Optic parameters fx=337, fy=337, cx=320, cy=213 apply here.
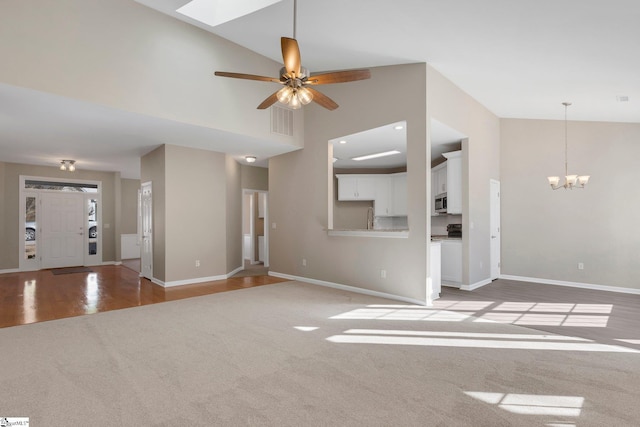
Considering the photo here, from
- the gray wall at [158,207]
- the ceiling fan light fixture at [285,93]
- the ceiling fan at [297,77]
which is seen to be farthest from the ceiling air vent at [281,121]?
the ceiling fan light fixture at [285,93]

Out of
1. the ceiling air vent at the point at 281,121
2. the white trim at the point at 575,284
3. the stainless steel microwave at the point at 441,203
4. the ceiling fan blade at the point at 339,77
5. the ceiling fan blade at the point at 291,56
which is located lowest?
the white trim at the point at 575,284

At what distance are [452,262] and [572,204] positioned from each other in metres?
2.56

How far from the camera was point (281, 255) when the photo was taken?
7.18 meters

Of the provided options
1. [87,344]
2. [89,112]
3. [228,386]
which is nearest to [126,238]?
[89,112]

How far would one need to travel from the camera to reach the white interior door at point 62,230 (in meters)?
8.66

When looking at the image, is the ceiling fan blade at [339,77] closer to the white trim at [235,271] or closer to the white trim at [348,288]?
the white trim at [348,288]

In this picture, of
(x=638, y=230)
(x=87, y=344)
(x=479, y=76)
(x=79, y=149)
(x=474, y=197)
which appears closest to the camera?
(x=87, y=344)

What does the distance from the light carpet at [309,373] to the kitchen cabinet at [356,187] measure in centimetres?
520

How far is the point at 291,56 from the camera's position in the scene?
300 cm

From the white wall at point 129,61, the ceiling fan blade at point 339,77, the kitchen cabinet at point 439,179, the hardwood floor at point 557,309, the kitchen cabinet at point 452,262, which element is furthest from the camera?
the kitchen cabinet at point 439,179

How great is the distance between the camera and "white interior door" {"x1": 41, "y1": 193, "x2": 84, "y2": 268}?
8664 mm

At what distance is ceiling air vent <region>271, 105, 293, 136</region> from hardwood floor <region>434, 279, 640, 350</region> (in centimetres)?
395

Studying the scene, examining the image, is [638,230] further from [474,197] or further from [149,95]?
[149,95]

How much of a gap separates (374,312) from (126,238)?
30.6 ft
